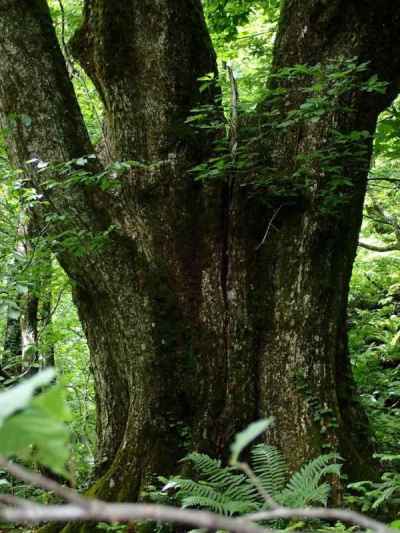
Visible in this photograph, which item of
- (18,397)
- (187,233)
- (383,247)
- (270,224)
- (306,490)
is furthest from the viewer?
(383,247)

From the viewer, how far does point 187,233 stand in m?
4.58

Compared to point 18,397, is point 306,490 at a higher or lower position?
lower

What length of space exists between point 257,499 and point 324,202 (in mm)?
2034

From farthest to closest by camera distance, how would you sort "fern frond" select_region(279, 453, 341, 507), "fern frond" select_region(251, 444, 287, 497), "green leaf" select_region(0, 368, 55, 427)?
"fern frond" select_region(251, 444, 287, 497) < "fern frond" select_region(279, 453, 341, 507) < "green leaf" select_region(0, 368, 55, 427)

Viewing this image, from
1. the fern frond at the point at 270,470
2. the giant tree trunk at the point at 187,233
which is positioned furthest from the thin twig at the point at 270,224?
the fern frond at the point at 270,470

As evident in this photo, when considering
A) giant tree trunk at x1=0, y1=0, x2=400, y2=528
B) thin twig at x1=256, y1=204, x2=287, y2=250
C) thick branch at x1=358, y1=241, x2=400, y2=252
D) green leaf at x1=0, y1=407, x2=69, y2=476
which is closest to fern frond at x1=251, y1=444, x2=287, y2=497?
giant tree trunk at x1=0, y1=0, x2=400, y2=528

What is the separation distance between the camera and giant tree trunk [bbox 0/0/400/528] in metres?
4.21

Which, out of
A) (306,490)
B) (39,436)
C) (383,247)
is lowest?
(383,247)

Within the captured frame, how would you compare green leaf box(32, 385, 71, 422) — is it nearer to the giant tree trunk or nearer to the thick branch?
the giant tree trunk

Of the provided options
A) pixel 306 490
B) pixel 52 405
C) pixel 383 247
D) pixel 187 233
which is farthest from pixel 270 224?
pixel 383 247

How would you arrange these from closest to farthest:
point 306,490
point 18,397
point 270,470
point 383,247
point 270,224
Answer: point 18,397 → point 306,490 → point 270,470 → point 270,224 → point 383,247

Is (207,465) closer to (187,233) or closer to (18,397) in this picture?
(187,233)

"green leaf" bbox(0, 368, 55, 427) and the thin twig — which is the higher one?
"green leaf" bbox(0, 368, 55, 427)

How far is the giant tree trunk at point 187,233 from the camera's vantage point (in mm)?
4215
